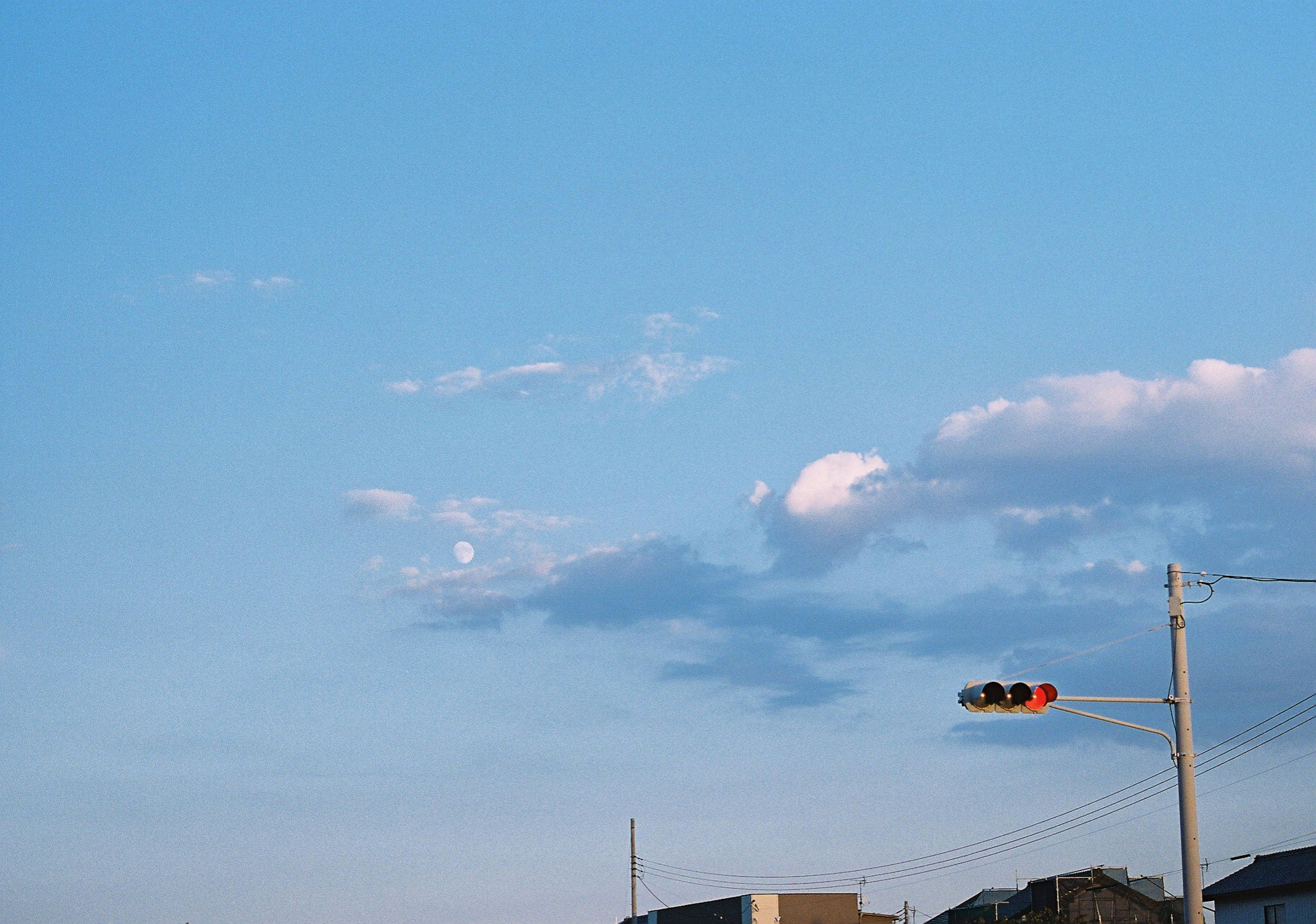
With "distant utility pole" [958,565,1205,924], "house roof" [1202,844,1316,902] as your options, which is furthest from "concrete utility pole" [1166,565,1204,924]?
"house roof" [1202,844,1316,902]

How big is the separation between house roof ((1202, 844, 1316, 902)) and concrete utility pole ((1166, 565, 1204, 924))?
31.4m

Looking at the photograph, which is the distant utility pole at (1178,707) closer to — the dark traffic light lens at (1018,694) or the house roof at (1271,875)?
the dark traffic light lens at (1018,694)

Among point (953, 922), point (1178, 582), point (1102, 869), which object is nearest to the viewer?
point (1178, 582)

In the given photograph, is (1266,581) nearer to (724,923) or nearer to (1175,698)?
(1175,698)

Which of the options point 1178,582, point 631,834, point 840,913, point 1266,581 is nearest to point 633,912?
point 631,834

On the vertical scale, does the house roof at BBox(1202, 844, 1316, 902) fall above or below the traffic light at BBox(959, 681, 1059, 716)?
below

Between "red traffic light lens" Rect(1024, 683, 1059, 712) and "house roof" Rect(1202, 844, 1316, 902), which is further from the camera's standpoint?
"house roof" Rect(1202, 844, 1316, 902)

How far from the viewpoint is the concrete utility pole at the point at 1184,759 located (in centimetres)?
2225

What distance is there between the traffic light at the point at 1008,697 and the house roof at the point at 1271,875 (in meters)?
33.5

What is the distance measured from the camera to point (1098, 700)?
77.7 ft

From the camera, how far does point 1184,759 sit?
2275cm

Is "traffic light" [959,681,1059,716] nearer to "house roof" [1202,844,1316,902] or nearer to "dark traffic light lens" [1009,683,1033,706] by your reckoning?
"dark traffic light lens" [1009,683,1033,706]

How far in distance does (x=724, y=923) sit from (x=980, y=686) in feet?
265

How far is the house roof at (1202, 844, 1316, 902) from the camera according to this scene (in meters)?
50.4
